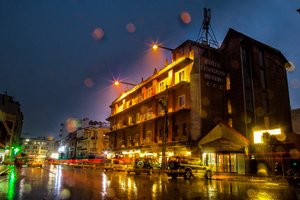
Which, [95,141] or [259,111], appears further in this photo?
[95,141]

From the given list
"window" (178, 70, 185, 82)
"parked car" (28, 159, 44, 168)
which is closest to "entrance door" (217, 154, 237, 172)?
"window" (178, 70, 185, 82)

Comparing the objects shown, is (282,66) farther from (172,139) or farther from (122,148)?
(122,148)

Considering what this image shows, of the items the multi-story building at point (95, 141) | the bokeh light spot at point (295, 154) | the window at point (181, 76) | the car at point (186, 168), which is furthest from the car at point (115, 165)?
the multi-story building at point (95, 141)

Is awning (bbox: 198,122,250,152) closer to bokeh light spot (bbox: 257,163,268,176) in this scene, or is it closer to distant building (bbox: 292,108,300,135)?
bokeh light spot (bbox: 257,163,268,176)

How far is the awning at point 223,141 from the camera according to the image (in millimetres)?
30092

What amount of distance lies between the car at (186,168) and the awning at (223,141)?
21.8ft

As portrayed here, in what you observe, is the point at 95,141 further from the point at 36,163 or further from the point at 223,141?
the point at 223,141

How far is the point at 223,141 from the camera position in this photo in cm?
3019

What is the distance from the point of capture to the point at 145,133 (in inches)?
1848

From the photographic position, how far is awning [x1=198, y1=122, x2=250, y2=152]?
98.7 ft

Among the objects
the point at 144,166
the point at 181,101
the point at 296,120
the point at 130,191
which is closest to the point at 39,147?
the point at 181,101

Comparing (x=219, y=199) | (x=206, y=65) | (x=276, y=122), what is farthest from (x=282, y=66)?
(x=219, y=199)

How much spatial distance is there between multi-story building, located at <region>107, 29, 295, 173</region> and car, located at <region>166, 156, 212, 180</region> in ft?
22.6

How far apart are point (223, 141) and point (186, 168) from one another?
28.3ft
